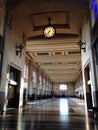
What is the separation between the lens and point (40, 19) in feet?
23.4

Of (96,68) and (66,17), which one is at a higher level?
(66,17)

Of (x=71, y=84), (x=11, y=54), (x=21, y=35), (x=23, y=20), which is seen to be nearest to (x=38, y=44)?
(x=21, y=35)

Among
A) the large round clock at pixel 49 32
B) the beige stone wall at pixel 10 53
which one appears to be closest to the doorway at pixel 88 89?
the large round clock at pixel 49 32

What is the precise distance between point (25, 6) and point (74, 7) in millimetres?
2149

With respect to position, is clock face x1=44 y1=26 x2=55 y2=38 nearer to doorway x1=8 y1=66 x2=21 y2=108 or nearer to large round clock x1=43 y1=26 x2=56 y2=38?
large round clock x1=43 y1=26 x2=56 y2=38

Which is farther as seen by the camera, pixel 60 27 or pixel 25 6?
pixel 60 27

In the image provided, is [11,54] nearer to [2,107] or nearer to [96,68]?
[2,107]

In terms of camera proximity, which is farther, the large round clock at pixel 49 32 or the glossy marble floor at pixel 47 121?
the large round clock at pixel 49 32

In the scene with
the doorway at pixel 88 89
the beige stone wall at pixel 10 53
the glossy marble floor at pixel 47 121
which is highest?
the beige stone wall at pixel 10 53

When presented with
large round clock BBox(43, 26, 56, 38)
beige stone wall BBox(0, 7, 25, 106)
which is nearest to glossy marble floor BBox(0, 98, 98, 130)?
beige stone wall BBox(0, 7, 25, 106)

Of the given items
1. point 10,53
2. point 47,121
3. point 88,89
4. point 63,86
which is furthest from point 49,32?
point 63,86

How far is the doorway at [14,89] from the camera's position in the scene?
7.09 meters

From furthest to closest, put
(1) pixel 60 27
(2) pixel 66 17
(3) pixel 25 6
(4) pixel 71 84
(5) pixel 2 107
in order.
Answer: (4) pixel 71 84 → (1) pixel 60 27 → (2) pixel 66 17 → (3) pixel 25 6 → (5) pixel 2 107

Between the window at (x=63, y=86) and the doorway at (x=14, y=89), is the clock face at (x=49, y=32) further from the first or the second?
the window at (x=63, y=86)
